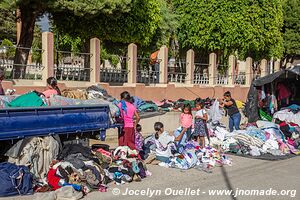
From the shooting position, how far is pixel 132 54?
1602 centimetres

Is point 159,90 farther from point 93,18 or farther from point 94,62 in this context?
point 93,18

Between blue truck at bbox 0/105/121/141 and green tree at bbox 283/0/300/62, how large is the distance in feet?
85.4

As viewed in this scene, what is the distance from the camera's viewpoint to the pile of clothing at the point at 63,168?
687 centimetres

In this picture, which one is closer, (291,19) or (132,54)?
(132,54)

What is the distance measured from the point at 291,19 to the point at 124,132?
2621cm

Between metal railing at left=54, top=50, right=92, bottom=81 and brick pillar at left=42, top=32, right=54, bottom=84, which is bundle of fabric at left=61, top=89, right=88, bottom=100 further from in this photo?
metal railing at left=54, top=50, right=92, bottom=81

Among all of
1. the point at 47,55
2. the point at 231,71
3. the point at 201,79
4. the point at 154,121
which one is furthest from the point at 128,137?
the point at 231,71

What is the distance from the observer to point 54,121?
26.2 ft

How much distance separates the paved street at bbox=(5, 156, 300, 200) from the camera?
7.19 metres

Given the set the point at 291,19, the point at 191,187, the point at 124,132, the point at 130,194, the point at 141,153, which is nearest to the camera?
the point at 130,194

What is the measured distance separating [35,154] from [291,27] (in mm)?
29156

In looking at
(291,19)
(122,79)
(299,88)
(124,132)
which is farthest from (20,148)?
(291,19)

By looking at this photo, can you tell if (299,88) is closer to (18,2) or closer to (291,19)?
(18,2)

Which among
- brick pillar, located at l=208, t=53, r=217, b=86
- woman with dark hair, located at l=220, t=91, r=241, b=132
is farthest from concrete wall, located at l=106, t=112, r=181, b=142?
brick pillar, located at l=208, t=53, r=217, b=86
